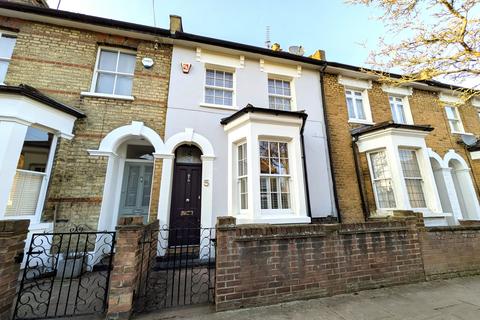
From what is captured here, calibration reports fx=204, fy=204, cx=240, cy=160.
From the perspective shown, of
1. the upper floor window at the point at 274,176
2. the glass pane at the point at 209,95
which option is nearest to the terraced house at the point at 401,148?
the upper floor window at the point at 274,176

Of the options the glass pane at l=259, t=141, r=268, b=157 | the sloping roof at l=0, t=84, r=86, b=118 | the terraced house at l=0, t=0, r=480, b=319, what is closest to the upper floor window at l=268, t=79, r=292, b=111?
the terraced house at l=0, t=0, r=480, b=319

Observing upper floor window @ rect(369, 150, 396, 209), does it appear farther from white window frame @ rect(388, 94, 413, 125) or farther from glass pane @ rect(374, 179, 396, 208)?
white window frame @ rect(388, 94, 413, 125)

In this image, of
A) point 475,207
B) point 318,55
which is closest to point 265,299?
point 318,55

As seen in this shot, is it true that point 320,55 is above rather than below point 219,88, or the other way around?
above

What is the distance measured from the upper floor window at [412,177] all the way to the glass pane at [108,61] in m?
9.58

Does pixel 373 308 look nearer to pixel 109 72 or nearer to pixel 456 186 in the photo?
pixel 109 72

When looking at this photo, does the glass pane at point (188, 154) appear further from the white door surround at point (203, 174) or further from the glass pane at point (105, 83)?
the glass pane at point (105, 83)

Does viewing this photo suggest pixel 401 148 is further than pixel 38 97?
Yes

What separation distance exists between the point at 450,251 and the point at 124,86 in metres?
9.33

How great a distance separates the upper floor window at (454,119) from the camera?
29.8 ft

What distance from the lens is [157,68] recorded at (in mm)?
6328

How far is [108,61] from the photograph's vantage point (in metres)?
6.29

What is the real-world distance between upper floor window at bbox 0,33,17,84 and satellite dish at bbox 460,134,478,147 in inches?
639

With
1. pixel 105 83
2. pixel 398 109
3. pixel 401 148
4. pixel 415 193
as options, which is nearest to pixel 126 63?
pixel 105 83
